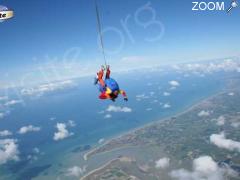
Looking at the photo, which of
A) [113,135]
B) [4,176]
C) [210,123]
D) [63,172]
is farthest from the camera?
[210,123]

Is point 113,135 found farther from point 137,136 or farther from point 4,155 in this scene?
→ point 4,155

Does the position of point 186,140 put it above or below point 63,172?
below

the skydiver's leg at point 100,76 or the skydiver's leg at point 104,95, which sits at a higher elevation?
the skydiver's leg at point 100,76

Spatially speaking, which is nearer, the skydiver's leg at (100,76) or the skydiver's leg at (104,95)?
the skydiver's leg at (104,95)

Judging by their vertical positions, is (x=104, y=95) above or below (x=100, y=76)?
below

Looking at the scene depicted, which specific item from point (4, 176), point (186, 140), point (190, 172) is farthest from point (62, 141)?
point (190, 172)

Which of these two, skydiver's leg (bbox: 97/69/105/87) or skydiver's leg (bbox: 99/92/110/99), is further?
skydiver's leg (bbox: 97/69/105/87)

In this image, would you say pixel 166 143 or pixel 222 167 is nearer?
pixel 222 167

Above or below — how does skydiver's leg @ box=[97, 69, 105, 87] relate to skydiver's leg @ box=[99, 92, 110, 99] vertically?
above

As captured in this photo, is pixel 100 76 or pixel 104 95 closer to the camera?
pixel 104 95

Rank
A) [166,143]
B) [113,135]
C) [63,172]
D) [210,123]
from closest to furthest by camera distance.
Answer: [63,172] < [166,143] < [113,135] < [210,123]

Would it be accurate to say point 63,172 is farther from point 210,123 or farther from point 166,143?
Result: point 210,123
